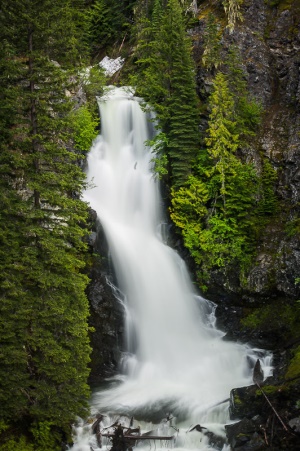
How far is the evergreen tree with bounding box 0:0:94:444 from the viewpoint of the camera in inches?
438

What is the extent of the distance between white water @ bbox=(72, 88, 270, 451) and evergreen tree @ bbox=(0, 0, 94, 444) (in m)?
2.40

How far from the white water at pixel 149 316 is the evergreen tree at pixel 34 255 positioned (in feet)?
7.87

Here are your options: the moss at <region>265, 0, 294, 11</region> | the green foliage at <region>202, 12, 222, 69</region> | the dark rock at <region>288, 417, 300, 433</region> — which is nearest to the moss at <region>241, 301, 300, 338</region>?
the dark rock at <region>288, 417, 300, 433</region>

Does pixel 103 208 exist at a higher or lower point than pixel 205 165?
lower

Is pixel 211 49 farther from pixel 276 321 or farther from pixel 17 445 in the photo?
pixel 17 445

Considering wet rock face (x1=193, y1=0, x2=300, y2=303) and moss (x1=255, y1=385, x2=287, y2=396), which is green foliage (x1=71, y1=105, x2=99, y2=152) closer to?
wet rock face (x1=193, y1=0, x2=300, y2=303)

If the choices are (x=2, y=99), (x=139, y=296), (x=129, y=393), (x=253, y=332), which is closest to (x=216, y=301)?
(x=253, y=332)

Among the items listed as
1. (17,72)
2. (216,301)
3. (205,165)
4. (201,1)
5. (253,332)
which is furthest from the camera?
(201,1)

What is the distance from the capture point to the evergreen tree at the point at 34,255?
11117mm

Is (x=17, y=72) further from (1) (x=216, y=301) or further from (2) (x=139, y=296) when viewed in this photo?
(1) (x=216, y=301)

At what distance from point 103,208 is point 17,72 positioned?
1065 centimetres

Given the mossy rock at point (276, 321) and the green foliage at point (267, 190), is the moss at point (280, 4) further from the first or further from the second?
the mossy rock at point (276, 321)

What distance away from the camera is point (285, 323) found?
17.8 meters

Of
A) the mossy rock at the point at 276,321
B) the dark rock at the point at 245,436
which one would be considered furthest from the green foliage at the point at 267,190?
the dark rock at the point at 245,436
